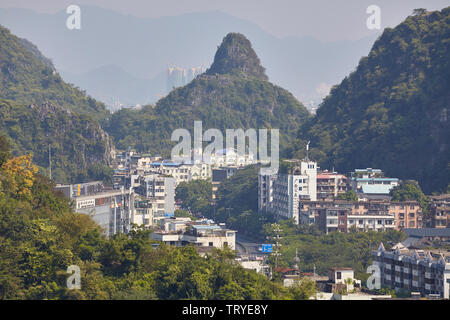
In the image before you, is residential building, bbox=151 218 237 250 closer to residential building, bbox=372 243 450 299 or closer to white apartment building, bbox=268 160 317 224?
residential building, bbox=372 243 450 299

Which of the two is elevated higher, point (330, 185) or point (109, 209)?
point (330, 185)

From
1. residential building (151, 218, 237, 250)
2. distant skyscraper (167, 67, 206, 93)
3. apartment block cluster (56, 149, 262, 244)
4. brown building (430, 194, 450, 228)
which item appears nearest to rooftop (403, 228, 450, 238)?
brown building (430, 194, 450, 228)

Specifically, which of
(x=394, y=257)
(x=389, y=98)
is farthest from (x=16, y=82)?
(x=394, y=257)

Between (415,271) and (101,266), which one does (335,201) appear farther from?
(101,266)

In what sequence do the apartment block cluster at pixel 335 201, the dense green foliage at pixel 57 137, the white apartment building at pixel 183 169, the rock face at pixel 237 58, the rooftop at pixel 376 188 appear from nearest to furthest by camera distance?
1. the apartment block cluster at pixel 335 201
2. the rooftop at pixel 376 188
3. the white apartment building at pixel 183 169
4. the dense green foliage at pixel 57 137
5. the rock face at pixel 237 58

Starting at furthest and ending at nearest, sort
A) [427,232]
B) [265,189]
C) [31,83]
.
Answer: [31,83], [265,189], [427,232]

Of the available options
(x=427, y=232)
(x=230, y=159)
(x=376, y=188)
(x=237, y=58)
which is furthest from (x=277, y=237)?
(x=237, y=58)

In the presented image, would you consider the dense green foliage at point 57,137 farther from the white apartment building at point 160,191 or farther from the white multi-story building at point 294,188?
the white multi-story building at point 294,188

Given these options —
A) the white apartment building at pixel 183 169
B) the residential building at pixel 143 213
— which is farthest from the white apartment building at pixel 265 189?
the white apartment building at pixel 183 169
